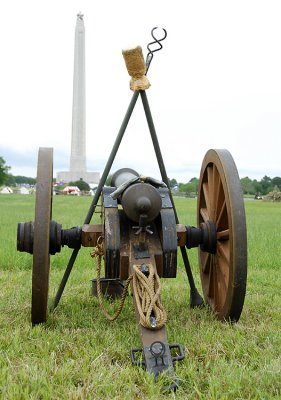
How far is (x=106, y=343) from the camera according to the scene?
110 inches

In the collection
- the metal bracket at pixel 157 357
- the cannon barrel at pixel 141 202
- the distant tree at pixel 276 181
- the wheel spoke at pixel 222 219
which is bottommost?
the metal bracket at pixel 157 357

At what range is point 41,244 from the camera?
2838 mm

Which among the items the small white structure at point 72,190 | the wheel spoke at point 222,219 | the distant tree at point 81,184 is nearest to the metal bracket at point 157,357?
the wheel spoke at point 222,219

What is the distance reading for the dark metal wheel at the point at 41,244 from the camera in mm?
2838

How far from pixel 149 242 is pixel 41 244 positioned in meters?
0.69

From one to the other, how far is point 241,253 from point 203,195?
4.08 ft

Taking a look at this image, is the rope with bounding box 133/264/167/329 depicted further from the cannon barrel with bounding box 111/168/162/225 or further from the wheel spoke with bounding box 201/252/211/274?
the wheel spoke with bounding box 201/252/211/274

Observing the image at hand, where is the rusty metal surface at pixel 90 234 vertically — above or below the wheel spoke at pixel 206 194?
below

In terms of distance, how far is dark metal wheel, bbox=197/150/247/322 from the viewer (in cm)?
295

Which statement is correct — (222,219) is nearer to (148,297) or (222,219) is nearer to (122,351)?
(148,297)

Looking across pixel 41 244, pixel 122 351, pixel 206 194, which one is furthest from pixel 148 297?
pixel 206 194

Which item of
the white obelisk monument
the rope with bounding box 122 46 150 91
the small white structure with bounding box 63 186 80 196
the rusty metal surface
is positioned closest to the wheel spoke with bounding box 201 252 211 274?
the rusty metal surface

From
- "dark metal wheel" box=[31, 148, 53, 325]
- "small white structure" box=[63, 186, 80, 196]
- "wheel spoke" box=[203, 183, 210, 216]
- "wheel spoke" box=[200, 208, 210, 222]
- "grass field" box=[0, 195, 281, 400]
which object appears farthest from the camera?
"small white structure" box=[63, 186, 80, 196]

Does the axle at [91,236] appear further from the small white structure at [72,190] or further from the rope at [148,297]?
the small white structure at [72,190]
